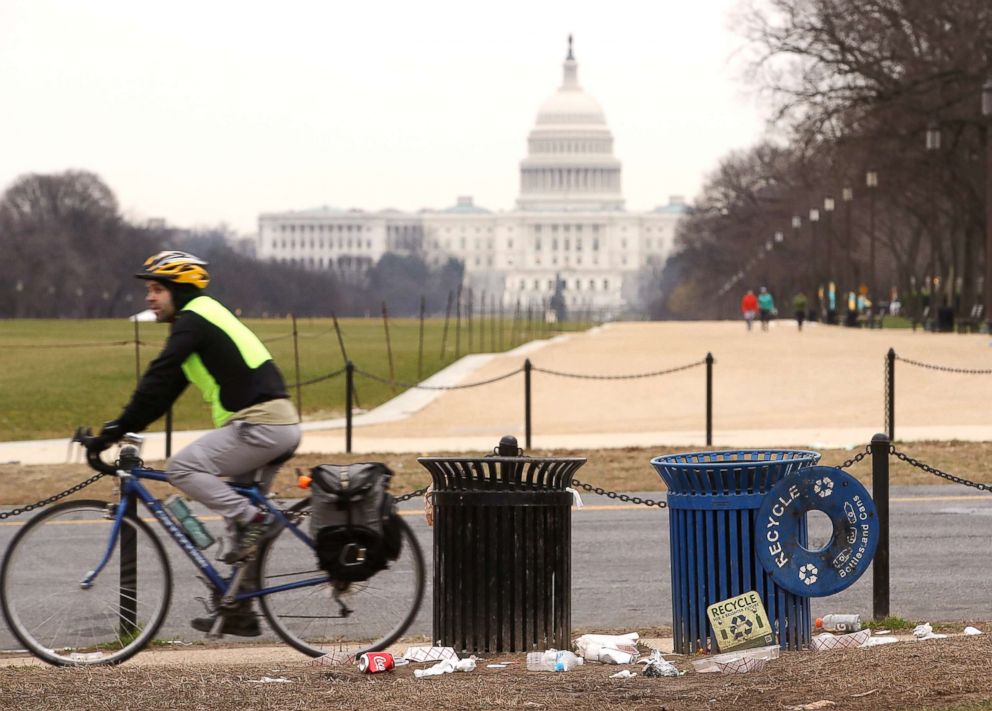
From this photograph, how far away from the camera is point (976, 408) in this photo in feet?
92.1

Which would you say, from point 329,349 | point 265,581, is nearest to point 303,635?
point 265,581

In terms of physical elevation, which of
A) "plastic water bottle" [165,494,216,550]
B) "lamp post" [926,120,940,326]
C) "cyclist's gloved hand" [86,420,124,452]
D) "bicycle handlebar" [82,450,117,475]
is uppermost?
"lamp post" [926,120,940,326]

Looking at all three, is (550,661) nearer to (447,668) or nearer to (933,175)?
(447,668)

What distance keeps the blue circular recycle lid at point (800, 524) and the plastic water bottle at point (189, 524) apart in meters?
2.34

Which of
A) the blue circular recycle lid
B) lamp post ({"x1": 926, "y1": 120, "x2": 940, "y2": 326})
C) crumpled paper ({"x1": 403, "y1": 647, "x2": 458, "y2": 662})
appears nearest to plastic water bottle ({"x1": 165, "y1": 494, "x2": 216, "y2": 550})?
crumpled paper ({"x1": 403, "y1": 647, "x2": 458, "y2": 662})

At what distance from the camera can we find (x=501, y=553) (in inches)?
332

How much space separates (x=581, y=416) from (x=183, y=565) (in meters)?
16.4

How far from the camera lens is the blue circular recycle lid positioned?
27.7 ft

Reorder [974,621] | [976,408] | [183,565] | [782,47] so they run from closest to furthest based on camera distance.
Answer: [974,621] → [183,565] → [976,408] → [782,47]

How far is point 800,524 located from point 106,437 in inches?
116

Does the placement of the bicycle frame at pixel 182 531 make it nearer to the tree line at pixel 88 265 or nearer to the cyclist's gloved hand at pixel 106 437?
the cyclist's gloved hand at pixel 106 437

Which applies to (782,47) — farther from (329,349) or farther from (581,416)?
(581,416)

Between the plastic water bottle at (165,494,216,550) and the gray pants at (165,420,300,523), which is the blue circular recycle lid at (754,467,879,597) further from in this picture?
the plastic water bottle at (165,494,216,550)

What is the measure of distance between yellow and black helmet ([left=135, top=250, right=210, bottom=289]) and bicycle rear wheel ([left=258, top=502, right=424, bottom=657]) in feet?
3.48
